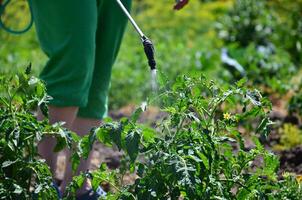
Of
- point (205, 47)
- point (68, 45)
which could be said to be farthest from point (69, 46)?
point (205, 47)

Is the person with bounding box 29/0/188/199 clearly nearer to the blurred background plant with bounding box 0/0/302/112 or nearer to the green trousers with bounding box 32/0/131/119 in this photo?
the green trousers with bounding box 32/0/131/119

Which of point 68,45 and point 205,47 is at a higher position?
point 68,45

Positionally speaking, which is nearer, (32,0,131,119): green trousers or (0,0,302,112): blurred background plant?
(32,0,131,119): green trousers

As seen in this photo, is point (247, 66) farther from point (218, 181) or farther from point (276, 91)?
point (218, 181)

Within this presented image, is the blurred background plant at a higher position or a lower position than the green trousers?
lower

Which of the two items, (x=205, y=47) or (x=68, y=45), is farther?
(x=205, y=47)

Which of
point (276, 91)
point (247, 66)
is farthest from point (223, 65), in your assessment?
point (276, 91)

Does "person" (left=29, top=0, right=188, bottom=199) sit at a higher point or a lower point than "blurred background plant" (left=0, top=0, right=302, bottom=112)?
higher

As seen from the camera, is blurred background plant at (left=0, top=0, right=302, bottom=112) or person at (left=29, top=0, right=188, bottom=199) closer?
person at (left=29, top=0, right=188, bottom=199)

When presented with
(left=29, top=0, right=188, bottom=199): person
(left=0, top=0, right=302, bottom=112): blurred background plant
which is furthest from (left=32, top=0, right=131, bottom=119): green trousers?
(left=0, top=0, right=302, bottom=112): blurred background plant

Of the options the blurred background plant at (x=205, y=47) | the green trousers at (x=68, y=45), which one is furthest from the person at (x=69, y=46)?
the blurred background plant at (x=205, y=47)

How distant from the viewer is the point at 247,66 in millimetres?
5777

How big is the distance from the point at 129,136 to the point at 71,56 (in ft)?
2.20

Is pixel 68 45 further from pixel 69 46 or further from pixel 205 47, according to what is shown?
pixel 205 47
